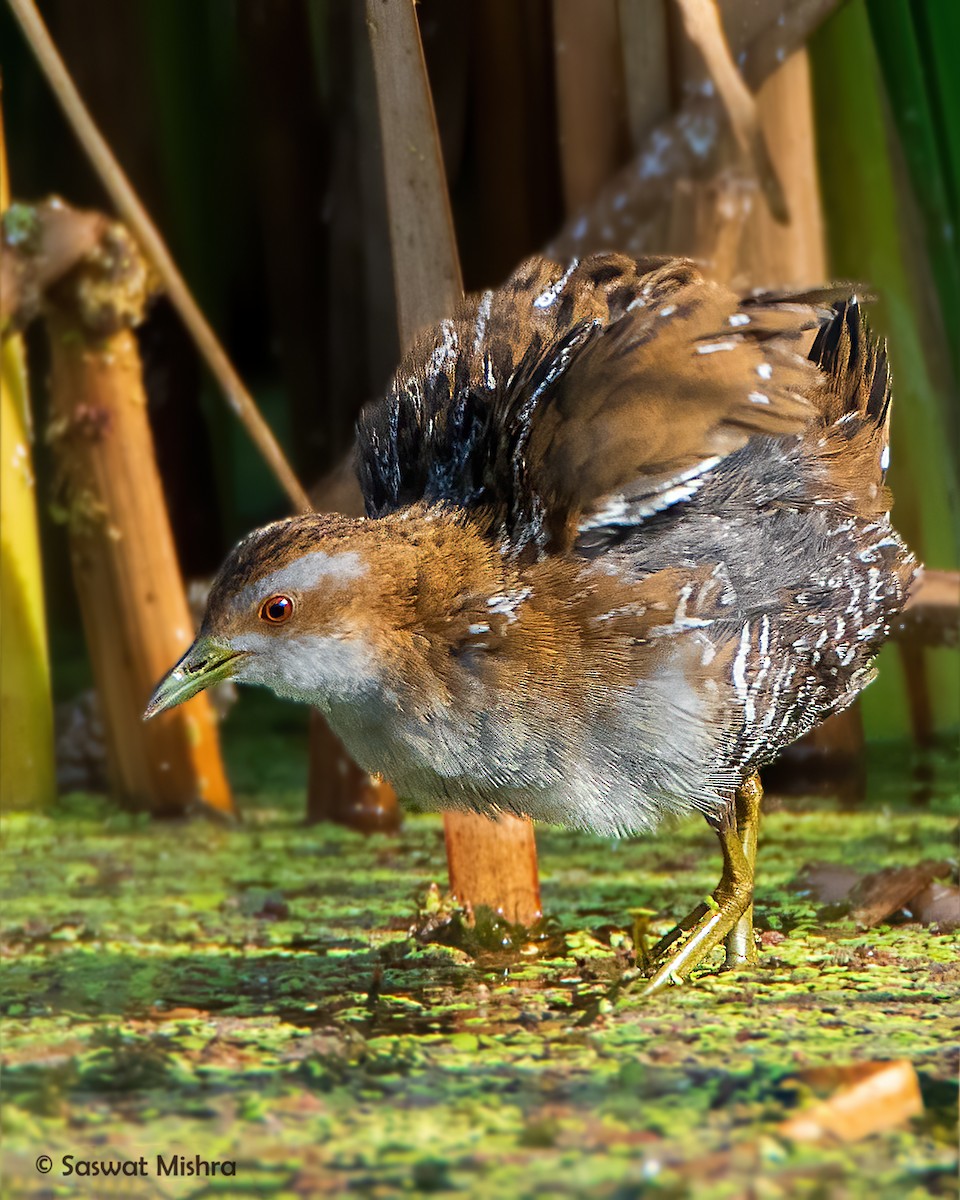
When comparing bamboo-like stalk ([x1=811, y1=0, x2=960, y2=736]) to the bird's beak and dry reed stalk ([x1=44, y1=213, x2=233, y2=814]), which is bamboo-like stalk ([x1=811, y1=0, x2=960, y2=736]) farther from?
Answer: the bird's beak

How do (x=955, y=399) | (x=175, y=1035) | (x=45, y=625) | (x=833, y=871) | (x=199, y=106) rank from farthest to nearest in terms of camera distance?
(x=199, y=106) < (x=955, y=399) < (x=45, y=625) < (x=833, y=871) < (x=175, y=1035)

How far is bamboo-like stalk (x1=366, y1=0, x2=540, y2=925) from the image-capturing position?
6.88 ft

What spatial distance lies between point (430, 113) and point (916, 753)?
1.66 m

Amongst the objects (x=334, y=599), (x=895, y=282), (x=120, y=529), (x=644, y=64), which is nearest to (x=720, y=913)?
(x=334, y=599)

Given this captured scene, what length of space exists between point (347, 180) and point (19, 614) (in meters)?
1.11

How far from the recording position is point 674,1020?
1861 millimetres

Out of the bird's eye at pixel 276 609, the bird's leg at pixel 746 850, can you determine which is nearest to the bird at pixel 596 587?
the bird's eye at pixel 276 609

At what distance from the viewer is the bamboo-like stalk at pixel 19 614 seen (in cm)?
273

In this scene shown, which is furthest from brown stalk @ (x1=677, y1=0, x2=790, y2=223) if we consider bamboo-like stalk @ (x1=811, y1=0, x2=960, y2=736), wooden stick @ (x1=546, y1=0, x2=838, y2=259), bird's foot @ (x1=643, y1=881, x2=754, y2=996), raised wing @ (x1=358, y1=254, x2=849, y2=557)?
bird's foot @ (x1=643, y1=881, x2=754, y2=996)

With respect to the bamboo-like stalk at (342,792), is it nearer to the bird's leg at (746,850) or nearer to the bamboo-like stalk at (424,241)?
the bamboo-like stalk at (424,241)

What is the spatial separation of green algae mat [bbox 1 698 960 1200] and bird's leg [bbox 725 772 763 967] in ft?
0.15

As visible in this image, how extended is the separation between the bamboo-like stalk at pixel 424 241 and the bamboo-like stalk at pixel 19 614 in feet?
2.98

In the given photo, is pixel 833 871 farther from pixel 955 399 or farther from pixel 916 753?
pixel 955 399

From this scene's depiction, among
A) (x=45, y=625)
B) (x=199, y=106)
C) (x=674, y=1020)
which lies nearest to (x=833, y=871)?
(x=674, y=1020)
